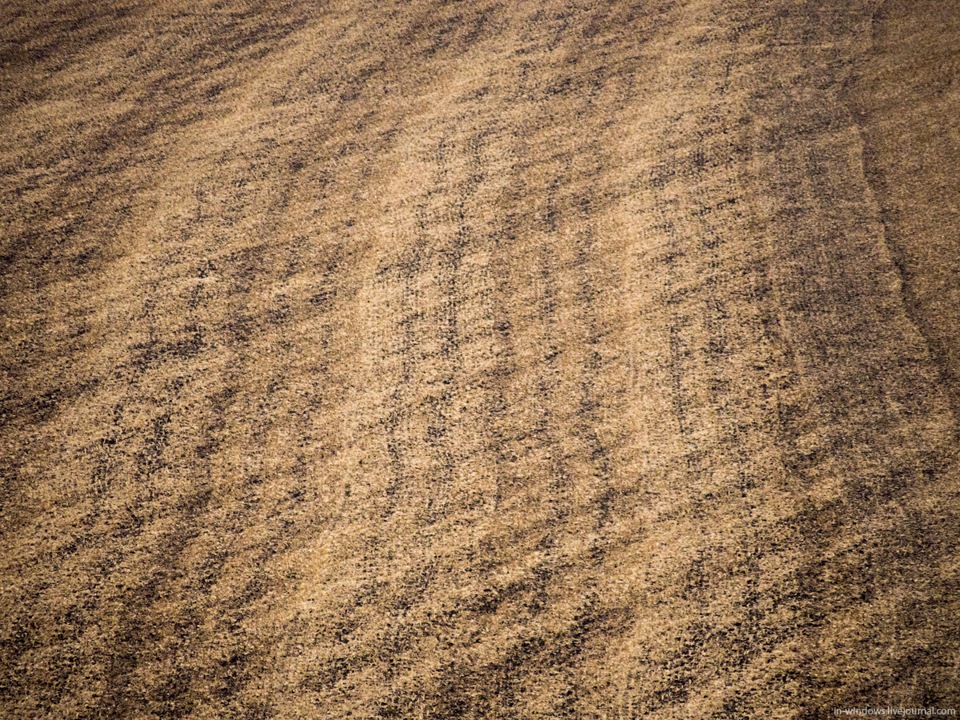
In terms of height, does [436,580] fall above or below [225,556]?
below

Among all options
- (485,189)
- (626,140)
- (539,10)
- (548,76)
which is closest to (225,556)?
(485,189)

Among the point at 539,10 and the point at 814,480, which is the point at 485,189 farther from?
the point at 814,480

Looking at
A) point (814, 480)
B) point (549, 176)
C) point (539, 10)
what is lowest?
point (814, 480)

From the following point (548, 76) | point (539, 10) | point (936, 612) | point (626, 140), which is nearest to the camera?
point (936, 612)

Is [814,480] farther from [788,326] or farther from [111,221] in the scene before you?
[111,221]

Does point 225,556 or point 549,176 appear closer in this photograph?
point 225,556

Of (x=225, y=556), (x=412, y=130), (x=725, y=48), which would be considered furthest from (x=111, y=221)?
(x=725, y=48)

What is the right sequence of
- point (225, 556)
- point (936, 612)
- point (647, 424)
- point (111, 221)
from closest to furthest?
point (936, 612) < point (225, 556) < point (647, 424) < point (111, 221)
